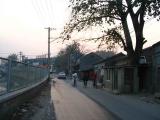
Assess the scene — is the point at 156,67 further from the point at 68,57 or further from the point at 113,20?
the point at 68,57

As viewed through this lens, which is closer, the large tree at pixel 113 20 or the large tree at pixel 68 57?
the large tree at pixel 113 20

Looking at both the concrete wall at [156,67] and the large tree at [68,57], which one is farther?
the large tree at [68,57]

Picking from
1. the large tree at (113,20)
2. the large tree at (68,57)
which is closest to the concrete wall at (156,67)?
the large tree at (113,20)

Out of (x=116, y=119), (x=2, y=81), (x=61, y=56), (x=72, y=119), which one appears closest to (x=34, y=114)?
(x=72, y=119)

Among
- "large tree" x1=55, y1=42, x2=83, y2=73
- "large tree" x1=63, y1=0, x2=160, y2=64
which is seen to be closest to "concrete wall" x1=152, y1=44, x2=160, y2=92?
"large tree" x1=63, y1=0, x2=160, y2=64

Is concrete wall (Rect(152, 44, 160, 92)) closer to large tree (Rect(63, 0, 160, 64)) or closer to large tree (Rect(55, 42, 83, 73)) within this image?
large tree (Rect(63, 0, 160, 64))

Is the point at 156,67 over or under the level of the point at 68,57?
under

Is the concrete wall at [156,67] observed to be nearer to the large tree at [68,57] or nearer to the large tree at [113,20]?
the large tree at [113,20]

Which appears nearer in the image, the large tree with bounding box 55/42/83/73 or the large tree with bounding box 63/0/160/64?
the large tree with bounding box 63/0/160/64

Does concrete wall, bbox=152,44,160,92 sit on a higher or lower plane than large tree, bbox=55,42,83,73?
lower

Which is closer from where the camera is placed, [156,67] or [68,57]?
[156,67]

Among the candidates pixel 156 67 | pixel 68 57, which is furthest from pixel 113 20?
pixel 68 57

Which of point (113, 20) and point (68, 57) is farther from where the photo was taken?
point (68, 57)

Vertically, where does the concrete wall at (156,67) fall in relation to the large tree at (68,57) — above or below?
below
